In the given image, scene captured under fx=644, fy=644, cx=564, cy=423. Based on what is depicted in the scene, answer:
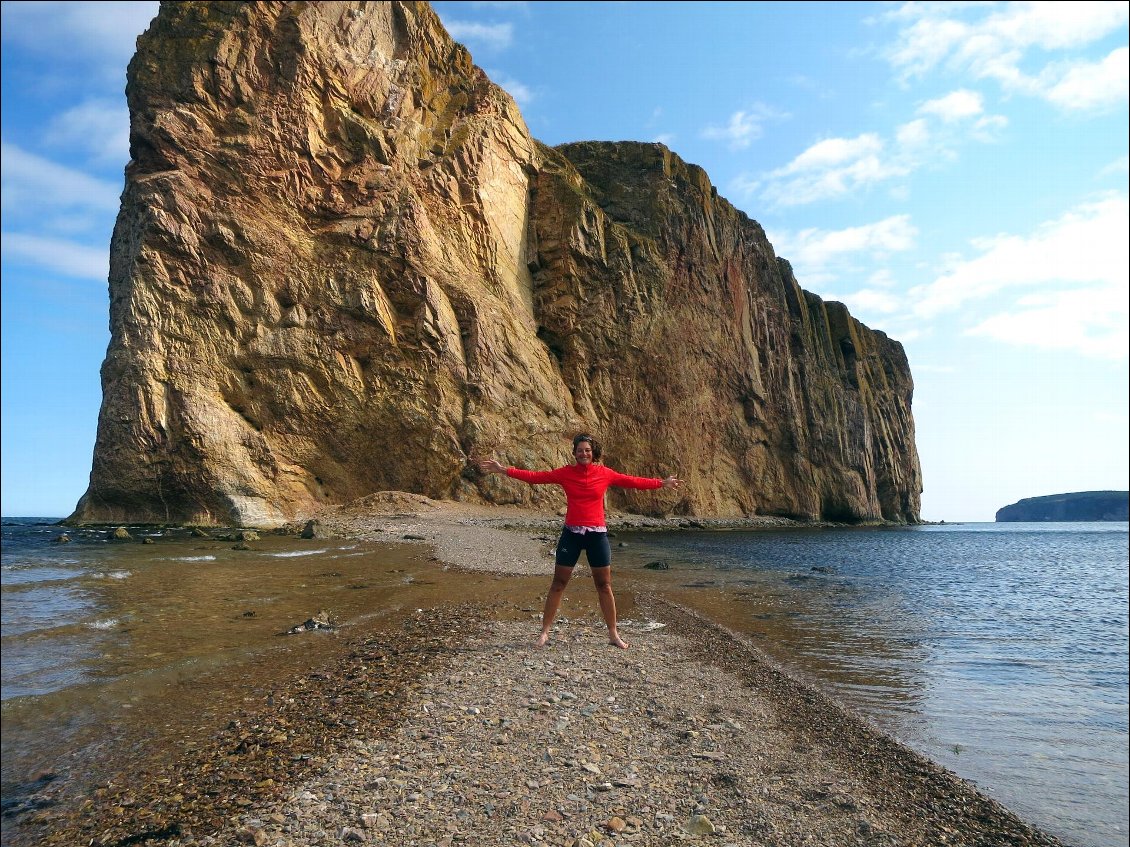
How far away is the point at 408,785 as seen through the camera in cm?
396

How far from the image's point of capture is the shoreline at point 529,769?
3.55 metres

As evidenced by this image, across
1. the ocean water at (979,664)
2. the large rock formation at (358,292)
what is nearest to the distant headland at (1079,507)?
the large rock formation at (358,292)

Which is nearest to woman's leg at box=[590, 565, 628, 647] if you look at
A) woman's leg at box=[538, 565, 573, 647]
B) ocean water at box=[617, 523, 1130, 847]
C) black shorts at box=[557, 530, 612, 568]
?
black shorts at box=[557, 530, 612, 568]

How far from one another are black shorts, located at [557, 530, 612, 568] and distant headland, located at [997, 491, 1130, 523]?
205 m

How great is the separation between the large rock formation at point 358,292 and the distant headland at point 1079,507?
171544 millimetres

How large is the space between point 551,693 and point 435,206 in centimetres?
3659

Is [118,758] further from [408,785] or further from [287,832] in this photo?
[408,785]

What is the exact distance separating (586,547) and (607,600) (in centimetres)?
74

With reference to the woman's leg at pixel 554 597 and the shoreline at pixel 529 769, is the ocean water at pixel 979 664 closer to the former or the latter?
the shoreline at pixel 529 769

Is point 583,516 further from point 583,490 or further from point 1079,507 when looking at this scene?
point 1079,507

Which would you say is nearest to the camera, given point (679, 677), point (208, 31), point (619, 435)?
point (679, 677)

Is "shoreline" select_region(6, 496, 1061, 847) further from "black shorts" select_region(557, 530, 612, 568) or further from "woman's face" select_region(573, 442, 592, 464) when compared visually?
"woman's face" select_region(573, 442, 592, 464)

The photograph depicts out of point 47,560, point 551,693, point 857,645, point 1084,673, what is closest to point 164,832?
point 551,693

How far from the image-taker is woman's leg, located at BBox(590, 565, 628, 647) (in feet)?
24.3
